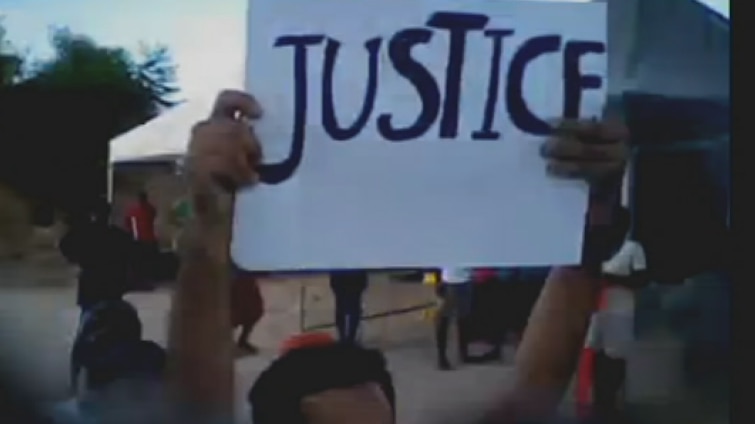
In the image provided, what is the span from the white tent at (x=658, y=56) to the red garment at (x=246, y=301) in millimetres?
177

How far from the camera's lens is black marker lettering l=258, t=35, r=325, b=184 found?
176cm

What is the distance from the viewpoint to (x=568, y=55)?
1843 millimetres

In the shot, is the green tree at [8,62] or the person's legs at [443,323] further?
the person's legs at [443,323]

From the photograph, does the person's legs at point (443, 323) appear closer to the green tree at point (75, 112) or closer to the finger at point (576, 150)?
the finger at point (576, 150)

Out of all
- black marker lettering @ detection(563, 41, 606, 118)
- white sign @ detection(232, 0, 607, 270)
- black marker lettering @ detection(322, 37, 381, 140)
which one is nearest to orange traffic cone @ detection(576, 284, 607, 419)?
white sign @ detection(232, 0, 607, 270)

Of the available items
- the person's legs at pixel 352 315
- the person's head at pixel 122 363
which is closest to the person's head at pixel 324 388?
the person's legs at pixel 352 315

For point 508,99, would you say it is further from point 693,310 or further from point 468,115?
point 693,310

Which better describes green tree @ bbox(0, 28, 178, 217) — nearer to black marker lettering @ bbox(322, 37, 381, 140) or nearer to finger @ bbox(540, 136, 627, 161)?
black marker lettering @ bbox(322, 37, 381, 140)

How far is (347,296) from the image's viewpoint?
5.95 ft

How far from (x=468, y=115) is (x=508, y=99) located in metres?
0.05

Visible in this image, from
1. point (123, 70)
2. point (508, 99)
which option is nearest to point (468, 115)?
point (508, 99)

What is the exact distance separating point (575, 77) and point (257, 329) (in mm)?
480

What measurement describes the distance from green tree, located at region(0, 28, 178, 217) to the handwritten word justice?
0.15m

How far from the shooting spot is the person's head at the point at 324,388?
6.06 ft
